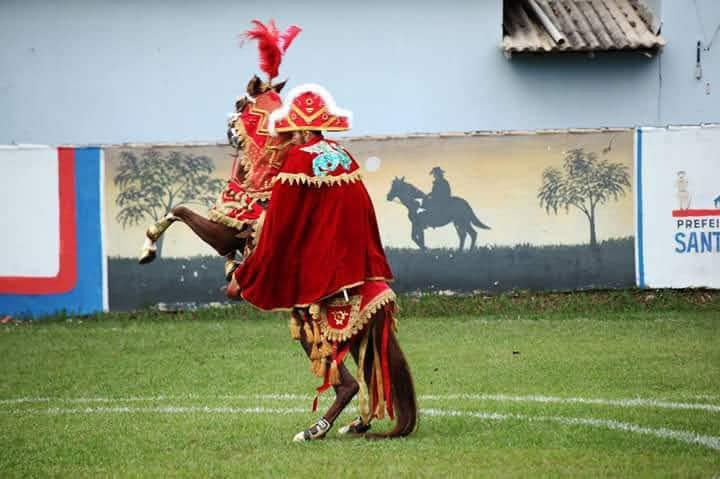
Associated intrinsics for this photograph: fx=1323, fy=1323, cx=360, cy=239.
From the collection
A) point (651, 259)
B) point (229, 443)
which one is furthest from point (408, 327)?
point (229, 443)

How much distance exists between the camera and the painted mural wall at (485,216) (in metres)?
16.2

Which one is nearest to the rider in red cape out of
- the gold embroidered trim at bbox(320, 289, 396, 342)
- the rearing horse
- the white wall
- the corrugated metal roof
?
the gold embroidered trim at bbox(320, 289, 396, 342)

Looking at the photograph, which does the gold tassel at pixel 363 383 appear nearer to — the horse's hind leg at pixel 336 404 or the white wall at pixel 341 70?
the horse's hind leg at pixel 336 404

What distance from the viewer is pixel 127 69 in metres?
18.7

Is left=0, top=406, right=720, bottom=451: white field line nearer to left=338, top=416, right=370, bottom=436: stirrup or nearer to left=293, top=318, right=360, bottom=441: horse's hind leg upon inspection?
left=338, top=416, right=370, bottom=436: stirrup

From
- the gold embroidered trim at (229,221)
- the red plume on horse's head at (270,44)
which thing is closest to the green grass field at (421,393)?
the gold embroidered trim at (229,221)

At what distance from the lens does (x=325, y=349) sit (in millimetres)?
8266

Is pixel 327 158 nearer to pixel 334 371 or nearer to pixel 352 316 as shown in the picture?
pixel 352 316

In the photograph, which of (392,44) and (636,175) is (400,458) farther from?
(392,44)

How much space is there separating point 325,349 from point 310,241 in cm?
68

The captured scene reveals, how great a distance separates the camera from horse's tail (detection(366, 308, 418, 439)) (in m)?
8.36

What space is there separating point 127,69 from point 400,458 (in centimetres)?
1228

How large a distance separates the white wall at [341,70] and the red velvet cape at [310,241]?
33.6 feet

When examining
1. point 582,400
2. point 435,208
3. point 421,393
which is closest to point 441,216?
point 435,208
